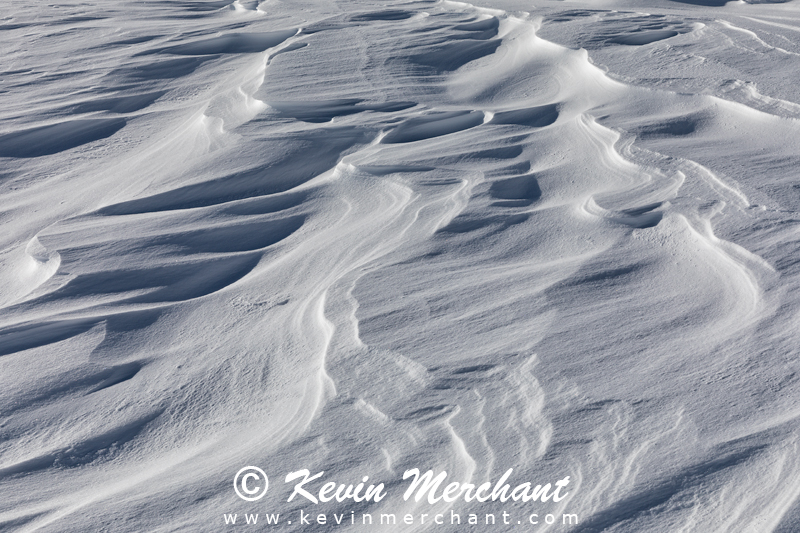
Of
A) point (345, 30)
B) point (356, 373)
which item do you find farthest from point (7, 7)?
point (356, 373)

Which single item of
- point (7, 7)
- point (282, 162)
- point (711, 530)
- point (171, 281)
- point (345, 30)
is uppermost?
point (7, 7)

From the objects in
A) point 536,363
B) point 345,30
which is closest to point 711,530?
point 536,363

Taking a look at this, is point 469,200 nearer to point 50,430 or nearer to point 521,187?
point 521,187

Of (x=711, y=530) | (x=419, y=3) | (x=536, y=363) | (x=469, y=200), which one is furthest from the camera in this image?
(x=419, y=3)

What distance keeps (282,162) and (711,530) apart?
1591 mm

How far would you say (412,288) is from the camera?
5.01 ft

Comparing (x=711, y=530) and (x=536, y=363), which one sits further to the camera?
(x=536, y=363)

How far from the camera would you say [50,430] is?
1.25 meters

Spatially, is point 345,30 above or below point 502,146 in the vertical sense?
above

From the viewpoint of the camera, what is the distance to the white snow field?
1.10 metres

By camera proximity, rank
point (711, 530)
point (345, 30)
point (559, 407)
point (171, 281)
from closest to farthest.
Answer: point (711, 530)
point (559, 407)
point (171, 281)
point (345, 30)

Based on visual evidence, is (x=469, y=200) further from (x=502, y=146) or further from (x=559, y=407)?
(x=559, y=407)

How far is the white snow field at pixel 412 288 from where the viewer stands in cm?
110

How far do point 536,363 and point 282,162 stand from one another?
3.86 feet
